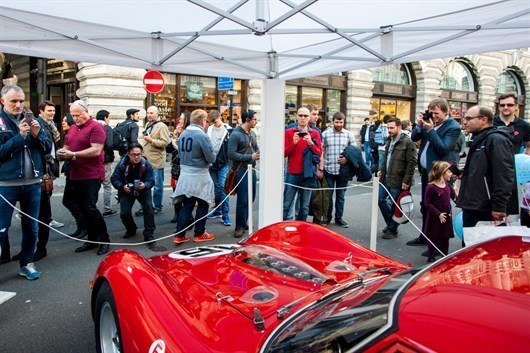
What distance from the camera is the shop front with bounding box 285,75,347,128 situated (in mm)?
17938

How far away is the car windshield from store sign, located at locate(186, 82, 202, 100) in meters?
14.1

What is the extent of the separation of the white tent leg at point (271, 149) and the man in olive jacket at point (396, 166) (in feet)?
6.01

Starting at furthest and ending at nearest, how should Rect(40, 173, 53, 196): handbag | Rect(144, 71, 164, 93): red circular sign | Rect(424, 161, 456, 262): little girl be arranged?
Rect(144, 71, 164, 93): red circular sign
Rect(424, 161, 456, 262): little girl
Rect(40, 173, 53, 196): handbag

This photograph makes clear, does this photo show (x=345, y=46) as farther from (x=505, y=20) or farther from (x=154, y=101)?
(x=154, y=101)

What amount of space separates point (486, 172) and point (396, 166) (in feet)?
7.12

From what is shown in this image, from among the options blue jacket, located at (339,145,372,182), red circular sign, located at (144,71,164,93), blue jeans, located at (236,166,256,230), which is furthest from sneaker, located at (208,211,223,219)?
red circular sign, located at (144,71,164,93)

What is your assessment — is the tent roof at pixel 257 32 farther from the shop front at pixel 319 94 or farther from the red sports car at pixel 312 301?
the shop front at pixel 319 94

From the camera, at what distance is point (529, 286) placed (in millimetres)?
1412

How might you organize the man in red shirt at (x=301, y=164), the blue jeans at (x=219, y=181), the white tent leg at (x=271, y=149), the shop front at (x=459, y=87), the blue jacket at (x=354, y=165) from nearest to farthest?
the white tent leg at (x=271, y=149) < the man in red shirt at (x=301, y=164) < the blue jacket at (x=354, y=165) < the blue jeans at (x=219, y=181) < the shop front at (x=459, y=87)

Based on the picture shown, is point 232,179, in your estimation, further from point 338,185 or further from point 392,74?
point 392,74

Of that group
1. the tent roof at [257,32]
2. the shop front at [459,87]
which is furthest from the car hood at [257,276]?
the shop front at [459,87]

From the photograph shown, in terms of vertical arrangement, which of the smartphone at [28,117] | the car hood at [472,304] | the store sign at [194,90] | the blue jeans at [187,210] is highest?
the store sign at [194,90]

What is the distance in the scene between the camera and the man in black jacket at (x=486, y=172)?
385 centimetres

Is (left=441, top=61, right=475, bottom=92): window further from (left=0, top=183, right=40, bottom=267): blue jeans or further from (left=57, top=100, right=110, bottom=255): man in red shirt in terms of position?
(left=0, top=183, right=40, bottom=267): blue jeans
